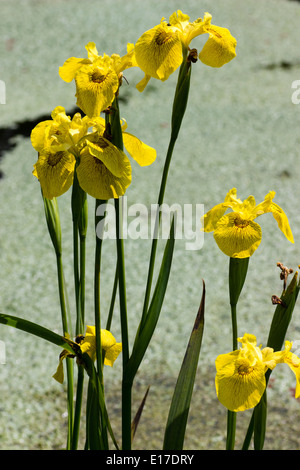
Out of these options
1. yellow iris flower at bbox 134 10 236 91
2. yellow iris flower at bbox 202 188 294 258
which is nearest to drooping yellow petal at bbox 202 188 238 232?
yellow iris flower at bbox 202 188 294 258

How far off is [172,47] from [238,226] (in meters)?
0.13

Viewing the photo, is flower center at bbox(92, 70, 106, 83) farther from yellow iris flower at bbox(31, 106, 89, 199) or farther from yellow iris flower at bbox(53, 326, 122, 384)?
yellow iris flower at bbox(53, 326, 122, 384)

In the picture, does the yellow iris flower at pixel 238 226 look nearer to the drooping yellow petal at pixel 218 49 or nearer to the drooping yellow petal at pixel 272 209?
the drooping yellow petal at pixel 272 209

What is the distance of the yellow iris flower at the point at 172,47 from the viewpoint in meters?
0.42

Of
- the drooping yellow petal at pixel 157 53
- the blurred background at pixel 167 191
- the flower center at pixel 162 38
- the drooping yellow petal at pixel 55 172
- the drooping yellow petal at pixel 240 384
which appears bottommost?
the drooping yellow petal at pixel 240 384

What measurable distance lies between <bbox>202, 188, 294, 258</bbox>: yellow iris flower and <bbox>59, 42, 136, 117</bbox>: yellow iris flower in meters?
0.12

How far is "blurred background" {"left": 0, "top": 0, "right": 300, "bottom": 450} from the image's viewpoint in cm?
92

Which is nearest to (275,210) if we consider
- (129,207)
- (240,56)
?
(129,207)

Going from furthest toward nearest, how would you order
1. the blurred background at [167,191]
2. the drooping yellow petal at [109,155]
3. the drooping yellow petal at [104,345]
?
the blurred background at [167,191] < the drooping yellow petal at [104,345] < the drooping yellow petal at [109,155]

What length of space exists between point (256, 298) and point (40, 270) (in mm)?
423

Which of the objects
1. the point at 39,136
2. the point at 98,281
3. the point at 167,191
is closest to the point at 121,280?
the point at 98,281

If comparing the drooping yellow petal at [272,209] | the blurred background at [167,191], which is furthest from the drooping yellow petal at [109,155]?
the blurred background at [167,191]

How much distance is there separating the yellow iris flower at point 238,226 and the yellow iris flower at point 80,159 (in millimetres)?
82

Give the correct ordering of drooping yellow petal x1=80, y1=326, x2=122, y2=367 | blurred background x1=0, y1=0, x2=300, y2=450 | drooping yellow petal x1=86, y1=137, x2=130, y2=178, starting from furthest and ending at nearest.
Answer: blurred background x1=0, y1=0, x2=300, y2=450 → drooping yellow petal x1=80, y1=326, x2=122, y2=367 → drooping yellow petal x1=86, y1=137, x2=130, y2=178
